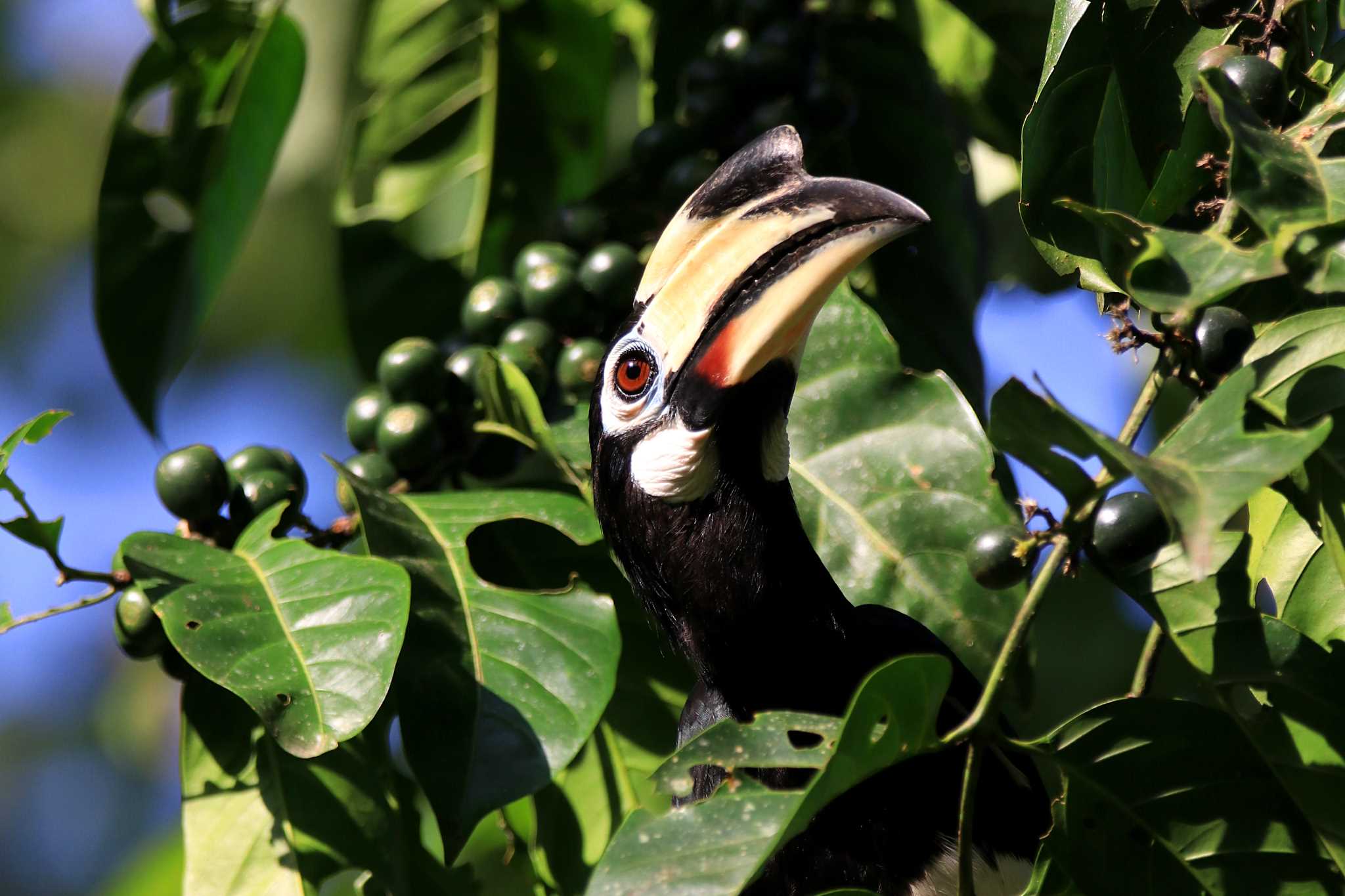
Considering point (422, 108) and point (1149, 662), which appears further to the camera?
point (422, 108)

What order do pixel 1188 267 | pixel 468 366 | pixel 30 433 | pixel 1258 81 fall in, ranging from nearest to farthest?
pixel 1188 267 < pixel 1258 81 < pixel 30 433 < pixel 468 366

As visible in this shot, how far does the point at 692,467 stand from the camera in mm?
1722

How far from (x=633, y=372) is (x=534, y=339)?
37cm

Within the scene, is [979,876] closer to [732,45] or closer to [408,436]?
[408,436]

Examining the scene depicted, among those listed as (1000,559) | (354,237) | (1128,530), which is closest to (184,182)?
(354,237)

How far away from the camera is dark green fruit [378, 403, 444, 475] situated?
1.99 metres

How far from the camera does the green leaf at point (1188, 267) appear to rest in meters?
1.05

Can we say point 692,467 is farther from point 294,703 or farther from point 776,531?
point 294,703

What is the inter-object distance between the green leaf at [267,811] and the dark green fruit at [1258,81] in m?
1.31

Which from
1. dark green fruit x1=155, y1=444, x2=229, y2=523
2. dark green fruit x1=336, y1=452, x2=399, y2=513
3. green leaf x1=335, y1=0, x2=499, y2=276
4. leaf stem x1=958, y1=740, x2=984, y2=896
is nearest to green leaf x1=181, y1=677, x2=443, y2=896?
dark green fruit x1=155, y1=444, x2=229, y2=523

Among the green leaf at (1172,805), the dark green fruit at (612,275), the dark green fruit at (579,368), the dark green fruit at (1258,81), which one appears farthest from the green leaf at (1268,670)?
the dark green fruit at (612,275)

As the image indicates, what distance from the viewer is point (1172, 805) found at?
1.25 m

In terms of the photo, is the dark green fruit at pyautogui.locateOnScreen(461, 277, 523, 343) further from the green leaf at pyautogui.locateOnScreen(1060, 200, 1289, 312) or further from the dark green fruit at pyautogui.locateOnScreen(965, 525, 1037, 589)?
the green leaf at pyautogui.locateOnScreen(1060, 200, 1289, 312)

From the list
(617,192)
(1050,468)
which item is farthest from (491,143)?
(1050,468)
